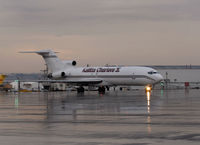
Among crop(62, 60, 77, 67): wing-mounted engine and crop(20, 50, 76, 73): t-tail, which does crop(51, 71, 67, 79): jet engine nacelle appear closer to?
crop(20, 50, 76, 73): t-tail

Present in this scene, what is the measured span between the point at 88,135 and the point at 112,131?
1066 mm

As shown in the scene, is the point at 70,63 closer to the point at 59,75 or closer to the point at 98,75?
the point at 59,75

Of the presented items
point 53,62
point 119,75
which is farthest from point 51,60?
point 119,75

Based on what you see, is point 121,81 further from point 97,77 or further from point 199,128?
point 199,128

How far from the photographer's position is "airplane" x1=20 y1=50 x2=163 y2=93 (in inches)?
2133

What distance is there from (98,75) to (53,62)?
29.3 feet

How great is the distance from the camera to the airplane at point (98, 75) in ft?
178

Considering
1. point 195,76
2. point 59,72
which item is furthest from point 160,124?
point 195,76

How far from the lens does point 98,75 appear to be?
57688mm

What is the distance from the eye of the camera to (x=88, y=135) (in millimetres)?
12648

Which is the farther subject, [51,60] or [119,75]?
[51,60]

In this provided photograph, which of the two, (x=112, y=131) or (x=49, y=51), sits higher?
(x=49, y=51)

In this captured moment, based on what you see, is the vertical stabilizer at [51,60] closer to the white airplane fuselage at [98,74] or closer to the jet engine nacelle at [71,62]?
the white airplane fuselage at [98,74]

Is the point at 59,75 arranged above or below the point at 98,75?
above
